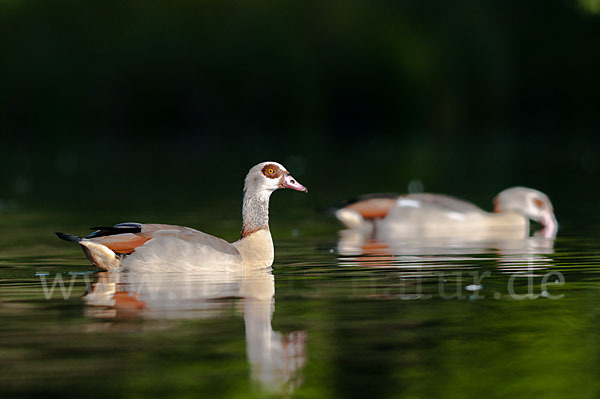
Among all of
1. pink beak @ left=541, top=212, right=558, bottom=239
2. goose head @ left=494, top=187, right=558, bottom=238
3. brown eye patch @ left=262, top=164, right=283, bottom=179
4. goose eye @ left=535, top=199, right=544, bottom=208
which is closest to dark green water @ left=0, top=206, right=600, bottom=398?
brown eye patch @ left=262, top=164, right=283, bottom=179

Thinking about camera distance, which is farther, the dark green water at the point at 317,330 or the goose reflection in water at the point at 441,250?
the goose reflection in water at the point at 441,250

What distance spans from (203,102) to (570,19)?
2194 centimetres

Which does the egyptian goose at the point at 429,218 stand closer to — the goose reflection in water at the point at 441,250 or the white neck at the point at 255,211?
the goose reflection in water at the point at 441,250

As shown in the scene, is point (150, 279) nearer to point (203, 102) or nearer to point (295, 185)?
point (295, 185)

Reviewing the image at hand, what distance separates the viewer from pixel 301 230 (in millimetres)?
18688

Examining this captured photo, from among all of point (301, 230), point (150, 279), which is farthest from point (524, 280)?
point (301, 230)

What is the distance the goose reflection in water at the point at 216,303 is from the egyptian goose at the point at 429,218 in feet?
17.6

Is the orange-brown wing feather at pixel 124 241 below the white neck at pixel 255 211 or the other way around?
below

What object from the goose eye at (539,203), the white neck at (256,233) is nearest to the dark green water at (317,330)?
the white neck at (256,233)

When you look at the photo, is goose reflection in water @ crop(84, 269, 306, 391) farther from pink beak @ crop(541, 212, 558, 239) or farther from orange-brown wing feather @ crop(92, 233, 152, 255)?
pink beak @ crop(541, 212, 558, 239)

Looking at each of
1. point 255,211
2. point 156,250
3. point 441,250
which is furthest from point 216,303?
point 441,250

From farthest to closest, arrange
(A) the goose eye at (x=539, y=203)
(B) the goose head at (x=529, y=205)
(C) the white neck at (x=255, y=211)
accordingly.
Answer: (A) the goose eye at (x=539, y=203) < (B) the goose head at (x=529, y=205) < (C) the white neck at (x=255, y=211)

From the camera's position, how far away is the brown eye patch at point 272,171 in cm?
1336

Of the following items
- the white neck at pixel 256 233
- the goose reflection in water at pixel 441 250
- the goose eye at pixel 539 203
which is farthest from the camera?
the goose eye at pixel 539 203
